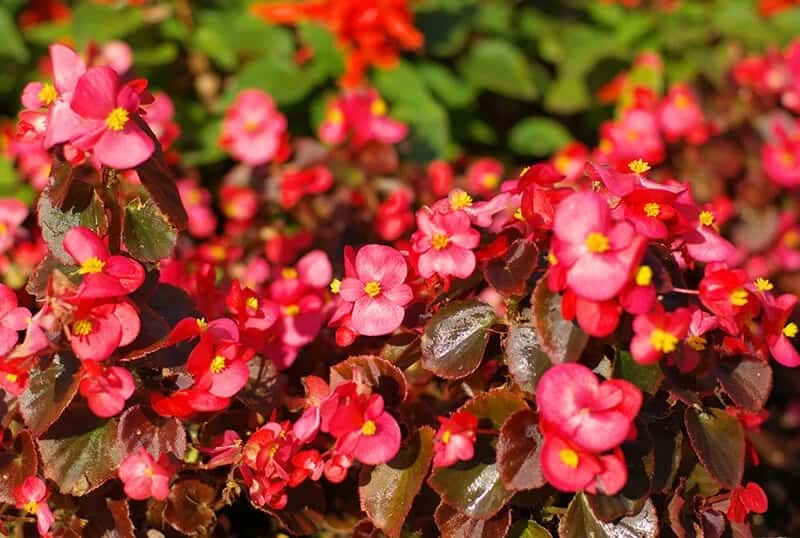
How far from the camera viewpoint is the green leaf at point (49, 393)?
115cm

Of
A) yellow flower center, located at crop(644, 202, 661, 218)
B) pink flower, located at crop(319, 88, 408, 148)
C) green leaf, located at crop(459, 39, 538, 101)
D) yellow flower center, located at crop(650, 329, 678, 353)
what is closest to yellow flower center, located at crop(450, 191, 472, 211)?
yellow flower center, located at crop(644, 202, 661, 218)

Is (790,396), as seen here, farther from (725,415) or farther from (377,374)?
(377,374)

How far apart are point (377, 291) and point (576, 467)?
35cm

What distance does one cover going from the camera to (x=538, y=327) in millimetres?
1085

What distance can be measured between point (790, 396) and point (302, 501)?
147 centimetres

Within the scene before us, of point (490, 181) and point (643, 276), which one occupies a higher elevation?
point (643, 276)

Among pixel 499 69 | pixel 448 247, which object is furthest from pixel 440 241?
pixel 499 69

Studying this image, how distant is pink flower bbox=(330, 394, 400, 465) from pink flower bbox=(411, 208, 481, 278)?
7.4 inches

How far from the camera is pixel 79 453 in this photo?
48.5 inches

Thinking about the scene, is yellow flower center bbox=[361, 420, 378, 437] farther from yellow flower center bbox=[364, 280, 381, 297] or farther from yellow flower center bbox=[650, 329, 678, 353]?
yellow flower center bbox=[650, 329, 678, 353]

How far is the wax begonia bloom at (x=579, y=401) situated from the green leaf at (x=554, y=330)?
0.02 meters

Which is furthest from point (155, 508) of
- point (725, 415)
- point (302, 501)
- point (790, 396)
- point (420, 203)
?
point (790, 396)

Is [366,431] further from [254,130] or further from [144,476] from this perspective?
[254,130]

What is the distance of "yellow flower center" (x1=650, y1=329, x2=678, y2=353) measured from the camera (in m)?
1.04
